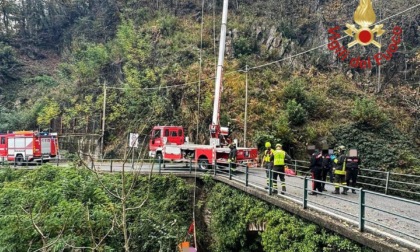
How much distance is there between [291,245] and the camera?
7.54 meters

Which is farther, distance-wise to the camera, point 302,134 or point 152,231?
point 302,134

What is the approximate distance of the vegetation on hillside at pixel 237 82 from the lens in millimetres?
20984

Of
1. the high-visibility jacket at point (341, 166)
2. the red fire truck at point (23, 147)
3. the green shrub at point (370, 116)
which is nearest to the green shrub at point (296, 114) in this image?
the green shrub at point (370, 116)

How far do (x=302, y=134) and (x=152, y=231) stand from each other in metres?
12.2

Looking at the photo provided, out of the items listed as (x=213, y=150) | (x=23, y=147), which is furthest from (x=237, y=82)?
(x=23, y=147)

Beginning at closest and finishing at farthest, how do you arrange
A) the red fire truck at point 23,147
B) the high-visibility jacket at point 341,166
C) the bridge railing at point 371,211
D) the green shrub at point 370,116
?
the bridge railing at point 371,211 → the high-visibility jacket at point 341,166 → the green shrub at point 370,116 → the red fire truck at point 23,147

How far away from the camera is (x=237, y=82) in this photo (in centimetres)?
2623

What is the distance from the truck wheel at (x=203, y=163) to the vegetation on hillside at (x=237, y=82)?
11.9ft

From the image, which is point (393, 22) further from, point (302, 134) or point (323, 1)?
point (302, 134)

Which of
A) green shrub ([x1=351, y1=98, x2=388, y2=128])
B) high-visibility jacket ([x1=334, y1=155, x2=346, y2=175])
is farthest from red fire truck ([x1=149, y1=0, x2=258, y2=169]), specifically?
green shrub ([x1=351, y1=98, x2=388, y2=128])

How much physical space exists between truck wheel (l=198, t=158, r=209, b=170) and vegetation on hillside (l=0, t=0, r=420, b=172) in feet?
11.9

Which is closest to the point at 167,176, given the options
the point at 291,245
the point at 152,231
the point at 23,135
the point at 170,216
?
the point at 170,216

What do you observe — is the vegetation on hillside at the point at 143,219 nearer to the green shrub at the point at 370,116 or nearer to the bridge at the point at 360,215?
the bridge at the point at 360,215

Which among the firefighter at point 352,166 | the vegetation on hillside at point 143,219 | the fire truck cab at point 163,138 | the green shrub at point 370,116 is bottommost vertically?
the vegetation on hillside at point 143,219
